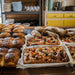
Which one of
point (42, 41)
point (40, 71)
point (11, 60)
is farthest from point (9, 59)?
point (42, 41)

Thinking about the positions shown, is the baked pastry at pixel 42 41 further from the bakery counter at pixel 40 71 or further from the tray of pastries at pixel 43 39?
the bakery counter at pixel 40 71

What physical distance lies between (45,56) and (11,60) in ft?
0.68

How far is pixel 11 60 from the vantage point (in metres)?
0.68

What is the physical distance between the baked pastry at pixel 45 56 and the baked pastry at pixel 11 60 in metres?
A: 0.06

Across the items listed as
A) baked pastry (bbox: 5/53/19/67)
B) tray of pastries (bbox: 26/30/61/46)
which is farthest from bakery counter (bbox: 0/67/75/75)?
tray of pastries (bbox: 26/30/61/46)

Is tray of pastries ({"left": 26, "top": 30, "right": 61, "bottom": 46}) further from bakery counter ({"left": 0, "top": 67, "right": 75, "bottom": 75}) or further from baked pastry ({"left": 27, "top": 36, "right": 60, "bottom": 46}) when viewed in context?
bakery counter ({"left": 0, "top": 67, "right": 75, "bottom": 75})

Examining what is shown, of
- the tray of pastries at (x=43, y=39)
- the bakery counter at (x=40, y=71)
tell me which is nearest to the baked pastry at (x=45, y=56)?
the bakery counter at (x=40, y=71)

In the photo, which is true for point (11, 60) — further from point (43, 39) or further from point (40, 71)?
point (43, 39)

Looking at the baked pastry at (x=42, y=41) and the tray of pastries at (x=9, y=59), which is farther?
the baked pastry at (x=42, y=41)

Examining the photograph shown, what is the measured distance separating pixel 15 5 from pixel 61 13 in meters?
1.38

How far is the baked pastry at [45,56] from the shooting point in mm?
710

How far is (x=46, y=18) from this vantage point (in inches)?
144

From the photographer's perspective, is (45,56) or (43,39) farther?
(43,39)

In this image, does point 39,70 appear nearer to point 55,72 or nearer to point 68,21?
point 55,72
